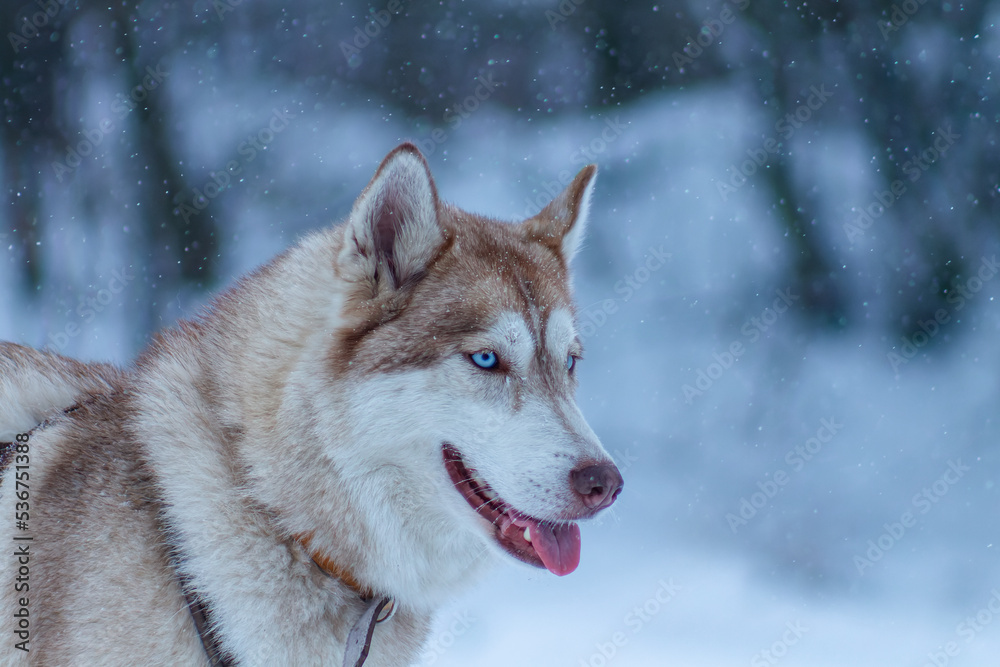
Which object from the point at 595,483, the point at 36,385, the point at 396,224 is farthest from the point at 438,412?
the point at 36,385

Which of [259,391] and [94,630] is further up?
[259,391]

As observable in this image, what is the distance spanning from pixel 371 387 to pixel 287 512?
43 centimetres

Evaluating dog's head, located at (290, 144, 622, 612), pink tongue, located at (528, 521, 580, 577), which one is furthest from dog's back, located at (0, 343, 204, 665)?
pink tongue, located at (528, 521, 580, 577)

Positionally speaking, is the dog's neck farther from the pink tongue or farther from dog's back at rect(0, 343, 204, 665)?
the pink tongue

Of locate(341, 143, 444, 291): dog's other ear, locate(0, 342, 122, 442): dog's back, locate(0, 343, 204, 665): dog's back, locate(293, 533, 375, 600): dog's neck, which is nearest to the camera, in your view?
locate(0, 343, 204, 665): dog's back

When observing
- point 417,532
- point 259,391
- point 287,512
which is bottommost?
point 417,532

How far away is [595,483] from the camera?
2023mm

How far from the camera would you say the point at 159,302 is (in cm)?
570

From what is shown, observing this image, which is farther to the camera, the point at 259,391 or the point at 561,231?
the point at 561,231

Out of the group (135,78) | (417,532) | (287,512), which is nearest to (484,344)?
(417,532)

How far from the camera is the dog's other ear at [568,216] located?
9.47 feet

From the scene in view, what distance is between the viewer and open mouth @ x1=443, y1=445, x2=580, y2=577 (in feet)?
6.85

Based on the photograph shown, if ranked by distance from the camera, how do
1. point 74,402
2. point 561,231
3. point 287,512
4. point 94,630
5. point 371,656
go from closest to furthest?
point 94,630 → point 287,512 → point 371,656 → point 74,402 → point 561,231

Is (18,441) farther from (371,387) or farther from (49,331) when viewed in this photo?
(49,331)
